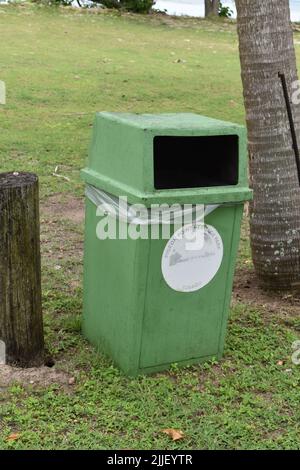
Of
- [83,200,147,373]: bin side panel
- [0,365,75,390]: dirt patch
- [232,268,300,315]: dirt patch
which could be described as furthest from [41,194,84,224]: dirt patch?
[0,365,75,390]: dirt patch

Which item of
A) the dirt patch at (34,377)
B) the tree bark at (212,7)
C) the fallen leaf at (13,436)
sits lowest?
the fallen leaf at (13,436)

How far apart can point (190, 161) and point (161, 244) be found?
0.59m

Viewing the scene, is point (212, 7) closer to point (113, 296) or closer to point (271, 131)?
point (271, 131)

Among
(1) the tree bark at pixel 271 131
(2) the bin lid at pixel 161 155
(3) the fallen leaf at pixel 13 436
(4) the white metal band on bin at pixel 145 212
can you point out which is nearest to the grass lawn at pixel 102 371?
(3) the fallen leaf at pixel 13 436

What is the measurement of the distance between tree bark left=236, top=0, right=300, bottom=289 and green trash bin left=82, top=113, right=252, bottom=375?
2.30 feet

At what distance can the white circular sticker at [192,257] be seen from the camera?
3234mm

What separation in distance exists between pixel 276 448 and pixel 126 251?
3.52 ft

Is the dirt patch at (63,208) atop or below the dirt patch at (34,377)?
atop

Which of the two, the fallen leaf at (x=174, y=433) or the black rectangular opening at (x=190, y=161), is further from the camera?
the black rectangular opening at (x=190, y=161)

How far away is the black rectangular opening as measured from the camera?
11.3ft

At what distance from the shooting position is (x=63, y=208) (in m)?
6.09

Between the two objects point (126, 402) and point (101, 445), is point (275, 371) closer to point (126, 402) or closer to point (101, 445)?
point (126, 402)

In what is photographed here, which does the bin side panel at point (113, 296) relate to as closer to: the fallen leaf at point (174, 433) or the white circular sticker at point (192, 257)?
the white circular sticker at point (192, 257)

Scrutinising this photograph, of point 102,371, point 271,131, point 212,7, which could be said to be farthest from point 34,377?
point 212,7
